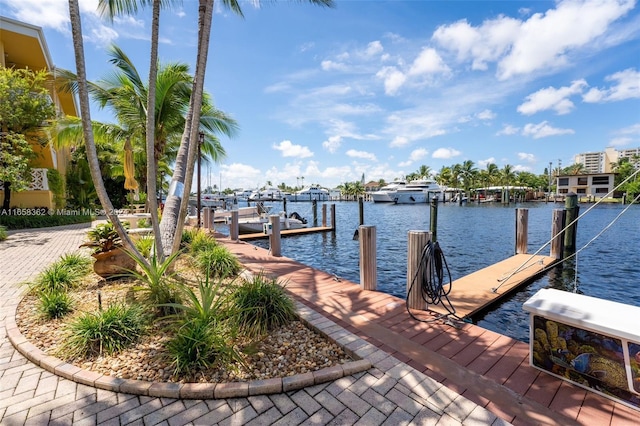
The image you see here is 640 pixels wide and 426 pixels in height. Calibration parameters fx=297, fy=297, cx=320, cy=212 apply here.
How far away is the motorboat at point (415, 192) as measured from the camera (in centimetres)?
5400

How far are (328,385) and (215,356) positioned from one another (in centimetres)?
101

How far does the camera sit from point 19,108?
402 inches

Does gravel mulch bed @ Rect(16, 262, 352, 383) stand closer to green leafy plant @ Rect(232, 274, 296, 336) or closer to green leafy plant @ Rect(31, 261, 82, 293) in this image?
green leafy plant @ Rect(232, 274, 296, 336)

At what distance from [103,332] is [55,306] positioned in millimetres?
1240

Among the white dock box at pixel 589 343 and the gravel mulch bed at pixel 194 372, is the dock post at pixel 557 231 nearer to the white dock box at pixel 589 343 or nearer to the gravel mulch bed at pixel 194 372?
the white dock box at pixel 589 343

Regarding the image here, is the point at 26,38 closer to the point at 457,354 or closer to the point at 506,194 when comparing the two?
the point at 457,354

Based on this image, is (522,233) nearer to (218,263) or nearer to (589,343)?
(589,343)

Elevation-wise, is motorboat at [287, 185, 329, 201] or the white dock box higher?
motorboat at [287, 185, 329, 201]

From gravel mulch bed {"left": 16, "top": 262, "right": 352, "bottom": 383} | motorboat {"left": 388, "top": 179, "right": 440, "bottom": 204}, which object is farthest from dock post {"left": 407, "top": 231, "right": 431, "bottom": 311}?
motorboat {"left": 388, "top": 179, "right": 440, "bottom": 204}

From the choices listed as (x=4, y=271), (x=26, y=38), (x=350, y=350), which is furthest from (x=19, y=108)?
(x=350, y=350)

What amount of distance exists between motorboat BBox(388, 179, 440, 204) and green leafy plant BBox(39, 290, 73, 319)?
179 feet

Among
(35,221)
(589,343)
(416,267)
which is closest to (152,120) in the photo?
(416,267)

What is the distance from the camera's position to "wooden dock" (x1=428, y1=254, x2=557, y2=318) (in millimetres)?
4395

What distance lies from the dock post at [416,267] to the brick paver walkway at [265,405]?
1520 mm
